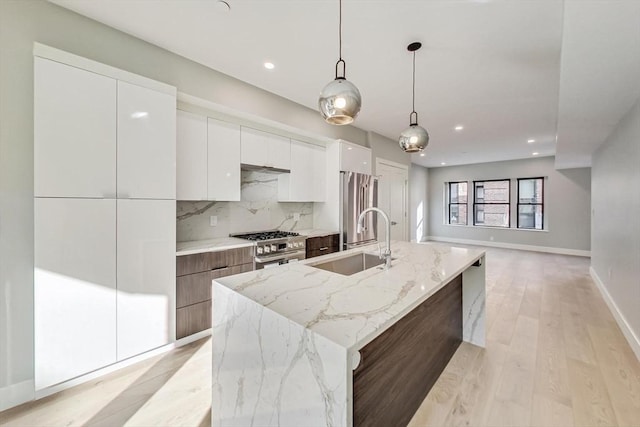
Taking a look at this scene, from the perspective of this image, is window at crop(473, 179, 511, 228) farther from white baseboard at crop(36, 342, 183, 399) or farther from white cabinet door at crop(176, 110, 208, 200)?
white baseboard at crop(36, 342, 183, 399)

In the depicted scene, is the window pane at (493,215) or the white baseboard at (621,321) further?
the window pane at (493,215)

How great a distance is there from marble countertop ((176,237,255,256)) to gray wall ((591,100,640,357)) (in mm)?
3834

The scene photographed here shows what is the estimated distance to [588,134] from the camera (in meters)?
3.69

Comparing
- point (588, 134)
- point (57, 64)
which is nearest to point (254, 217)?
point (57, 64)

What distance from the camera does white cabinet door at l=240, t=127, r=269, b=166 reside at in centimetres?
313

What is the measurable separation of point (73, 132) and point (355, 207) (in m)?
3.35

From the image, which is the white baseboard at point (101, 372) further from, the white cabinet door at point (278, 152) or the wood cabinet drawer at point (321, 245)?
the white cabinet door at point (278, 152)

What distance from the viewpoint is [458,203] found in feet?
29.5

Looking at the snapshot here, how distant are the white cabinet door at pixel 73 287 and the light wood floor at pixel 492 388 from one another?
0.23 meters

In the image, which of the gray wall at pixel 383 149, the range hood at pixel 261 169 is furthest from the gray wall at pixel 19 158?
the gray wall at pixel 383 149

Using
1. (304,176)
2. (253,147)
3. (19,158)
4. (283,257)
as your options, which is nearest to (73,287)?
(19,158)

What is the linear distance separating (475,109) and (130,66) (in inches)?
164

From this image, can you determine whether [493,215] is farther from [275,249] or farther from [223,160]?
[223,160]

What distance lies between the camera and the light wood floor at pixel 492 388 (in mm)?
1658
